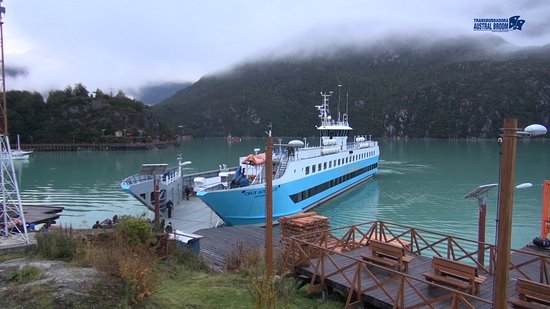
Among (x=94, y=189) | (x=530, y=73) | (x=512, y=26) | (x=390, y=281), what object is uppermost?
(x=530, y=73)

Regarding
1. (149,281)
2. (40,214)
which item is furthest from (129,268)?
(40,214)

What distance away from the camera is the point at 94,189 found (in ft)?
140

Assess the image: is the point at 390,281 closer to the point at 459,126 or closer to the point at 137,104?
Result: the point at 137,104

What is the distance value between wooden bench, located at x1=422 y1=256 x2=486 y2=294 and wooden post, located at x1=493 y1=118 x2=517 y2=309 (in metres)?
3.57

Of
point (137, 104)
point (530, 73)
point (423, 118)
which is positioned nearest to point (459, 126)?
point (423, 118)

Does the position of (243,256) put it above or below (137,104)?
below

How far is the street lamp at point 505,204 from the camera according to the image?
4523 millimetres

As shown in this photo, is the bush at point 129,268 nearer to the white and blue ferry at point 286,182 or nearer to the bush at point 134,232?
the bush at point 134,232

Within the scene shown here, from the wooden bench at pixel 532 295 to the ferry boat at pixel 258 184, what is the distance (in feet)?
27.7

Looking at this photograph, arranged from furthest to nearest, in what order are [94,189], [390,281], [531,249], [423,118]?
[423,118], [94,189], [531,249], [390,281]

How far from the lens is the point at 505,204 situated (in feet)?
15.0

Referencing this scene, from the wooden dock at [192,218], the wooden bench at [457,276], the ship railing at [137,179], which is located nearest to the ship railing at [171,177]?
the ship railing at [137,179]

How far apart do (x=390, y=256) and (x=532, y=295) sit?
315 centimetres

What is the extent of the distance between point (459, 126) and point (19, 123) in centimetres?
17195
